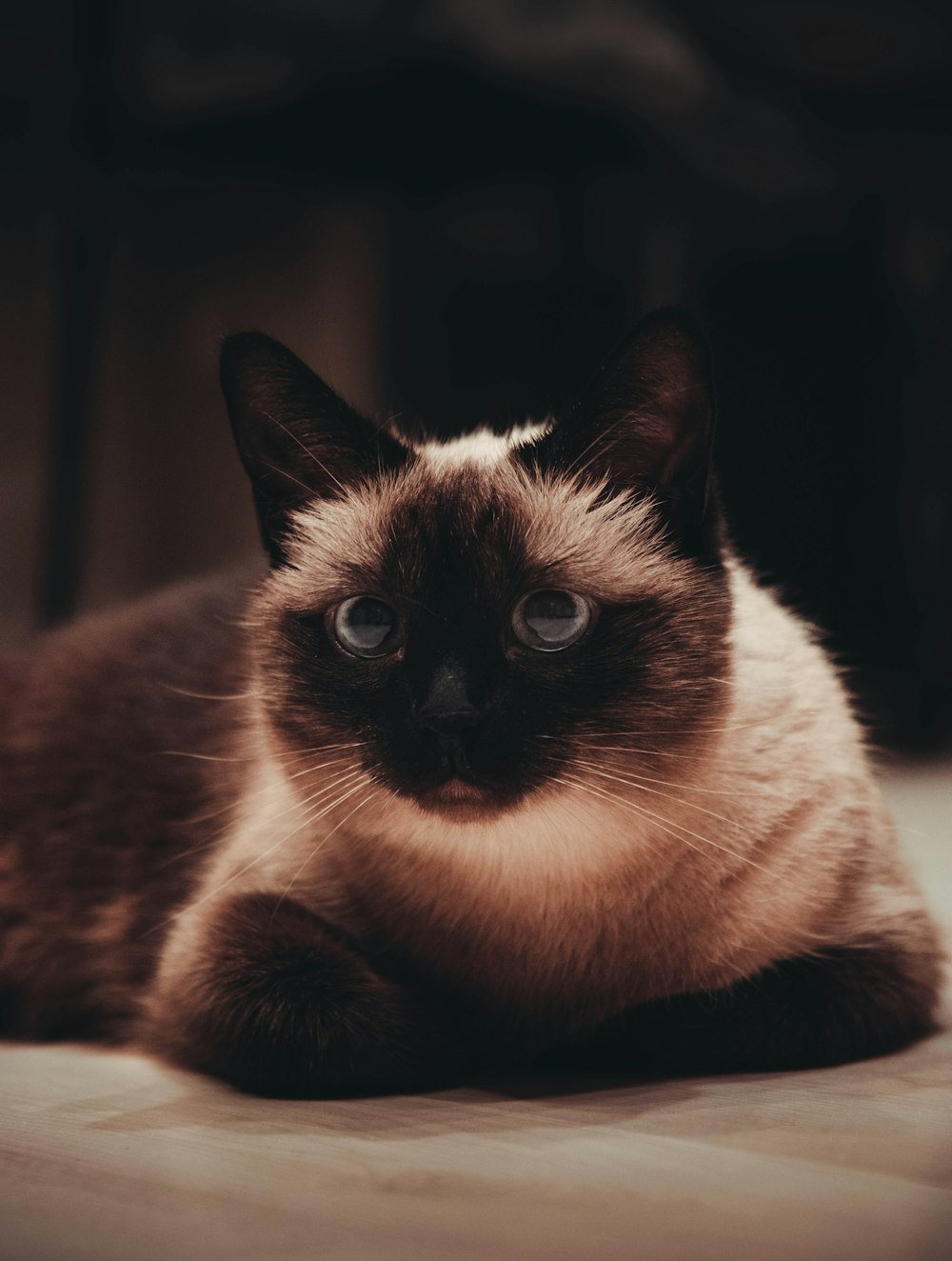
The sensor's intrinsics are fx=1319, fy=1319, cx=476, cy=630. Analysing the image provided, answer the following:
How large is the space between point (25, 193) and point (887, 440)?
210cm

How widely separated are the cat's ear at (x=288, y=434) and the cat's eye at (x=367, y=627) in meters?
0.14

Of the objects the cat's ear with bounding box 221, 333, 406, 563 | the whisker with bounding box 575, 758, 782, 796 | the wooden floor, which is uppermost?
the cat's ear with bounding box 221, 333, 406, 563

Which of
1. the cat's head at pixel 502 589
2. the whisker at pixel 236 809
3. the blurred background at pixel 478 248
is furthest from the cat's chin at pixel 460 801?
the blurred background at pixel 478 248

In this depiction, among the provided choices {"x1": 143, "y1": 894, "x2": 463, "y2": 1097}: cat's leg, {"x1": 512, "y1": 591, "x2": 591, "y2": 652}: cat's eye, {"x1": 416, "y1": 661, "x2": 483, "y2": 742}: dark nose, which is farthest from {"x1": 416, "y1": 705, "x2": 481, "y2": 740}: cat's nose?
{"x1": 143, "y1": 894, "x2": 463, "y2": 1097}: cat's leg

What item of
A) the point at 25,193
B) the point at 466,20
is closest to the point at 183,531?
the point at 25,193

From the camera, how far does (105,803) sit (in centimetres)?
158

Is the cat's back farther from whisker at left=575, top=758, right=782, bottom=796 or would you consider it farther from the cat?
whisker at left=575, top=758, right=782, bottom=796

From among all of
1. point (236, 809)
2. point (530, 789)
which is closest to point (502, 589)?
point (530, 789)

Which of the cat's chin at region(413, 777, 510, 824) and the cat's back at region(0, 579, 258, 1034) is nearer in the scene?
the cat's chin at region(413, 777, 510, 824)

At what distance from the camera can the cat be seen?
1143mm

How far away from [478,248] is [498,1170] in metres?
2.48

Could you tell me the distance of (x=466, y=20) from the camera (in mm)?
2494

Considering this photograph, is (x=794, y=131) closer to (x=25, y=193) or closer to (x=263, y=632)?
(x=25, y=193)

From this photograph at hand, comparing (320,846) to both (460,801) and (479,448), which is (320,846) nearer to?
(460,801)
